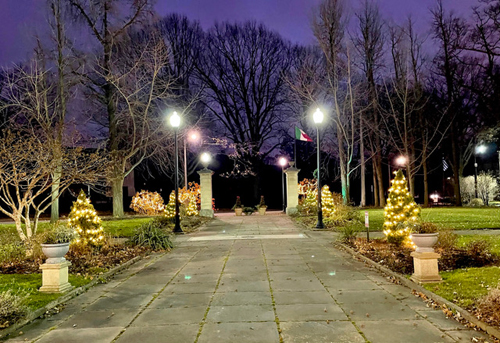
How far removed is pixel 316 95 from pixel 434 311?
80.3 ft

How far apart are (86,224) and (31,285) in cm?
379

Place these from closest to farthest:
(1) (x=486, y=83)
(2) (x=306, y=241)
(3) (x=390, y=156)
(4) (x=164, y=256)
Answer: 1. (4) (x=164, y=256)
2. (2) (x=306, y=241)
3. (1) (x=486, y=83)
4. (3) (x=390, y=156)

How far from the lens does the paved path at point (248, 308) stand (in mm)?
4938

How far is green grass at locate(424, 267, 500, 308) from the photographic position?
19.7ft

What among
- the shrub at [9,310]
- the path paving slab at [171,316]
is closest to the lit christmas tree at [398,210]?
the path paving slab at [171,316]

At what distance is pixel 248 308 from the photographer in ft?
19.9

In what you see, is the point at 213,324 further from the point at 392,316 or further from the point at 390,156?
the point at 390,156

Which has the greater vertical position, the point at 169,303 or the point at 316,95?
the point at 316,95

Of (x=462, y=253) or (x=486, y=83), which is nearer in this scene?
(x=462, y=253)

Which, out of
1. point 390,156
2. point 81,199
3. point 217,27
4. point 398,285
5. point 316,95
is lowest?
point 398,285

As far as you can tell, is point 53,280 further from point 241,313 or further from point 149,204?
point 149,204

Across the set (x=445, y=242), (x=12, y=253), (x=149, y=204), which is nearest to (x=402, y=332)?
(x=445, y=242)

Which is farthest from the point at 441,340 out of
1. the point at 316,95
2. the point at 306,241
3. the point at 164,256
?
the point at 316,95

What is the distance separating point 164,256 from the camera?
11.5 m
